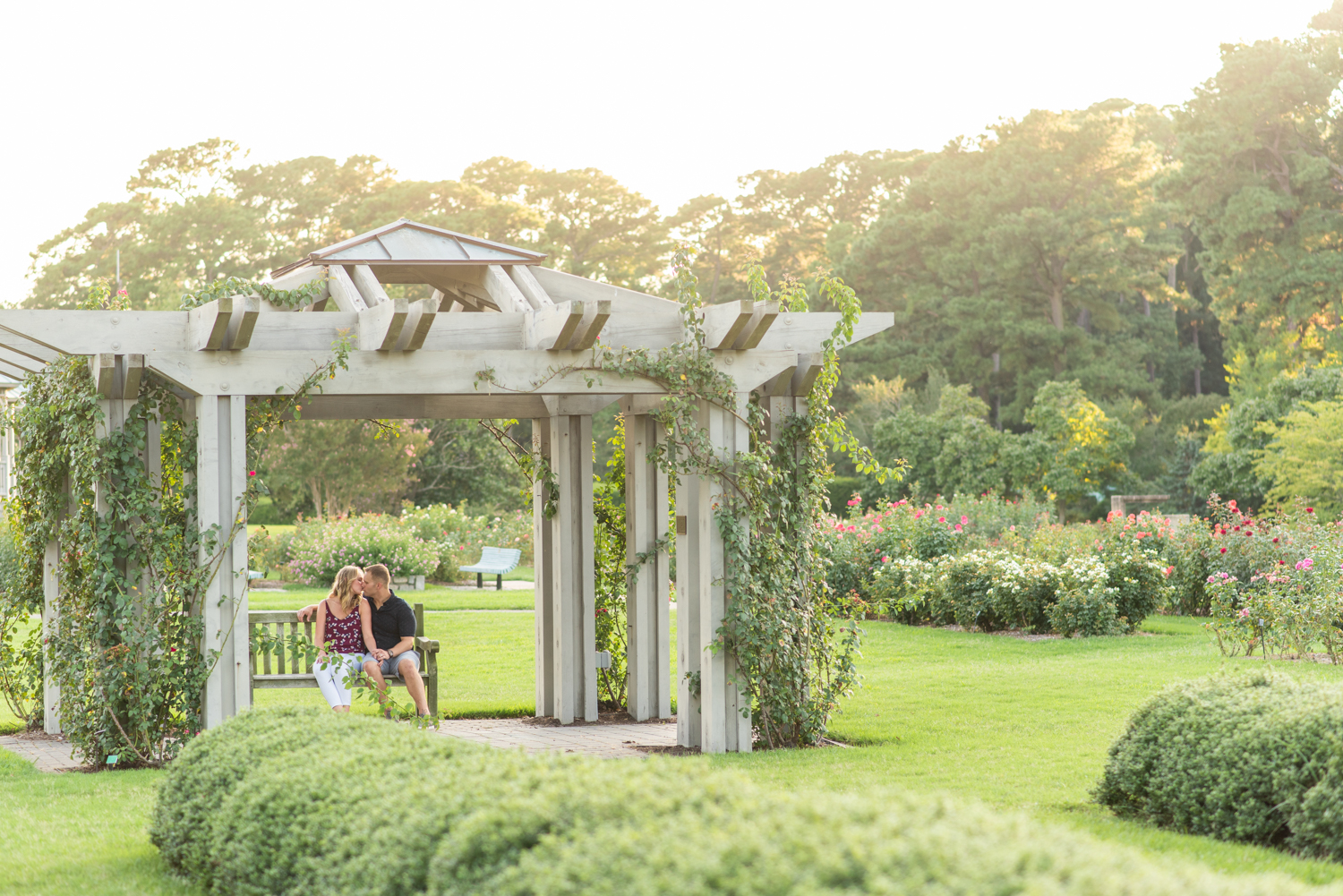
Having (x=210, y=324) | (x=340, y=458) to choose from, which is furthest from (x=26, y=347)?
(x=340, y=458)

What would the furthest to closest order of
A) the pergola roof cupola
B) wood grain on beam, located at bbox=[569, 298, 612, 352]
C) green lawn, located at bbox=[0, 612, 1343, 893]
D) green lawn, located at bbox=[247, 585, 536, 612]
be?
green lawn, located at bbox=[247, 585, 536, 612] → the pergola roof cupola → wood grain on beam, located at bbox=[569, 298, 612, 352] → green lawn, located at bbox=[0, 612, 1343, 893]

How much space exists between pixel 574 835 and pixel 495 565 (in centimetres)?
1556

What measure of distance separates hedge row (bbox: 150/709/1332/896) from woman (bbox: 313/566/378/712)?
2.89 metres

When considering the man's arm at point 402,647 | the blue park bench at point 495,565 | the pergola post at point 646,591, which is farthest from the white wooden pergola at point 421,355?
the blue park bench at point 495,565

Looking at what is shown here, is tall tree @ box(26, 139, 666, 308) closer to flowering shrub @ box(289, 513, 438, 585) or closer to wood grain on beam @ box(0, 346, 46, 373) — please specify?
flowering shrub @ box(289, 513, 438, 585)

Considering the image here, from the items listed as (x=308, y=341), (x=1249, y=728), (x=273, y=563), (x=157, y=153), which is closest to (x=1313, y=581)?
(x=1249, y=728)

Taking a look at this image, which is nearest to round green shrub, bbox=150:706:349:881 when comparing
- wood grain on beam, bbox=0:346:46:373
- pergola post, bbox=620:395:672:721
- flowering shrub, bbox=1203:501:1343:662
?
pergola post, bbox=620:395:672:721

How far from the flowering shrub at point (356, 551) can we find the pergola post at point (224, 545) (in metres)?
10.9

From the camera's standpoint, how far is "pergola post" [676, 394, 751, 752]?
6793 millimetres

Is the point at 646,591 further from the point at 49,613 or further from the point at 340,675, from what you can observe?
the point at 49,613

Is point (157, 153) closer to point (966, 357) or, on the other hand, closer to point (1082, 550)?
point (966, 357)

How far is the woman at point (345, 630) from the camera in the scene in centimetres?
722

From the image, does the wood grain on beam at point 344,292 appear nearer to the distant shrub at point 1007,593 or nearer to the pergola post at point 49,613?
the pergola post at point 49,613

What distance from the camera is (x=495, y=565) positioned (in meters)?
18.2
